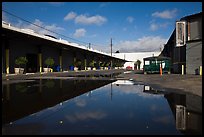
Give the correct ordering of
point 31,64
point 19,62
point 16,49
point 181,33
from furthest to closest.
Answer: point 31,64 < point 16,49 < point 19,62 < point 181,33

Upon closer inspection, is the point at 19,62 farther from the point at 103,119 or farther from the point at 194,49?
the point at 103,119

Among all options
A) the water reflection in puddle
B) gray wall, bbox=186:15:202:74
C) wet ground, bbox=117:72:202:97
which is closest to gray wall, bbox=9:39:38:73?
wet ground, bbox=117:72:202:97

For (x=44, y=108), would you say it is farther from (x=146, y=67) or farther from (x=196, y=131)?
(x=146, y=67)

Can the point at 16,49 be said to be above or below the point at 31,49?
below

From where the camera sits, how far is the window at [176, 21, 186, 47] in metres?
28.2

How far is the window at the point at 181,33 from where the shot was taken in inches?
1112

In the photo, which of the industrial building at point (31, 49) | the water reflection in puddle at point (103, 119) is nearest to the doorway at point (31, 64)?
the industrial building at point (31, 49)

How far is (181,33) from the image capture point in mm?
28781

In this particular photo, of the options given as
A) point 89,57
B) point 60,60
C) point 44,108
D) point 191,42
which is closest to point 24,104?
point 44,108

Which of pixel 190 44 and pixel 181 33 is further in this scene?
pixel 181 33

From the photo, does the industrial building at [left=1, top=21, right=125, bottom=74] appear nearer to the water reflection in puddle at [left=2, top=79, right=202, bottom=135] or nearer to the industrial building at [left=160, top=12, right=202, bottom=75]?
the water reflection in puddle at [left=2, top=79, right=202, bottom=135]

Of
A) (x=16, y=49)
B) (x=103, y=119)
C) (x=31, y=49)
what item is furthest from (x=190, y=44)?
(x=31, y=49)

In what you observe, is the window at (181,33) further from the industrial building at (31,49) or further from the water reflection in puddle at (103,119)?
the water reflection in puddle at (103,119)

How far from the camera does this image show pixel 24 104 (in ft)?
23.4
